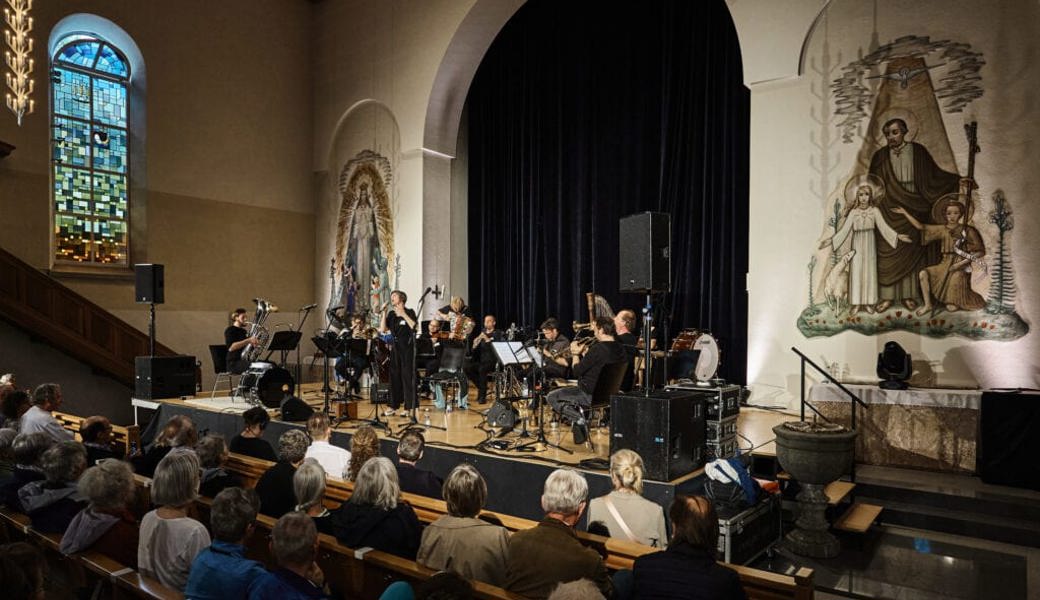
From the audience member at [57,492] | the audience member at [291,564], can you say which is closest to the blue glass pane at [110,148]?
the audience member at [57,492]

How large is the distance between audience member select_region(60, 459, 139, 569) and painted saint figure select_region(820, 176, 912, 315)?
7.22 meters

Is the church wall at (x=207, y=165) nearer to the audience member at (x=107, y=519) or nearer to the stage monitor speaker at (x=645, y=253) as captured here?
the audience member at (x=107, y=519)

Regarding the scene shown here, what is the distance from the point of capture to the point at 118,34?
11.1m

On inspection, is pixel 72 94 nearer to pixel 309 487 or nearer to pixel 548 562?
pixel 309 487

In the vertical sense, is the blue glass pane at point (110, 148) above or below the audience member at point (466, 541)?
above

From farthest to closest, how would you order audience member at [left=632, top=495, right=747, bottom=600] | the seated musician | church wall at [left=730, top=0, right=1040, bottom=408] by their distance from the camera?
1. church wall at [left=730, top=0, right=1040, bottom=408]
2. the seated musician
3. audience member at [left=632, top=495, right=747, bottom=600]

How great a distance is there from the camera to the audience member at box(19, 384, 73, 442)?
504 cm

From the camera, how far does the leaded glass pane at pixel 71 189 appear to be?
10531 mm

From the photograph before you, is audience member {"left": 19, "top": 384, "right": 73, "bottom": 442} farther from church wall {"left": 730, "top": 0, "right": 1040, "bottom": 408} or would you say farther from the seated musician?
church wall {"left": 730, "top": 0, "right": 1040, "bottom": 408}

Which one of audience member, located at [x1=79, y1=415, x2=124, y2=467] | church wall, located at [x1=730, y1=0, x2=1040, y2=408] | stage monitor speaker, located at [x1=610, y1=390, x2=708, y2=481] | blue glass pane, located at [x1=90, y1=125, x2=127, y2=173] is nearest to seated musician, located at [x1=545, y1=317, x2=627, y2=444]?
stage monitor speaker, located at [x1=610, y1=390, x2=708, y2=481]

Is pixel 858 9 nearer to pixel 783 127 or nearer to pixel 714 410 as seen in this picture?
pixel 783 127

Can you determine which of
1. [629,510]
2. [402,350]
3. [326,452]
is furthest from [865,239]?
[326,452]

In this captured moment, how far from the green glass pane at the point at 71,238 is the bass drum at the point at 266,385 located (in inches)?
179

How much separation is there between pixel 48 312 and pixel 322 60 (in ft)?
23.1
